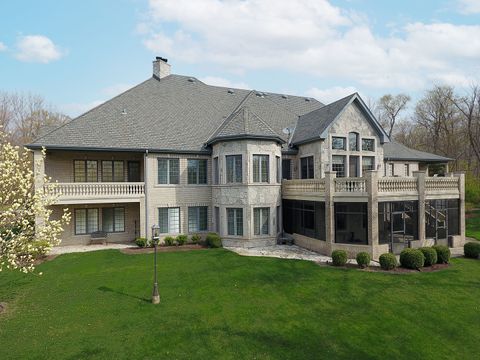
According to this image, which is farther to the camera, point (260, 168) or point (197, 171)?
point (197, 171)

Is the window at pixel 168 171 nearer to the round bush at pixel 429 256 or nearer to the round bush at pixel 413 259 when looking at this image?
the round bush at pixel 413 259

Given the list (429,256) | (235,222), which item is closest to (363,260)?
(429,256)

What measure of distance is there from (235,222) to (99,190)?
1041 cm

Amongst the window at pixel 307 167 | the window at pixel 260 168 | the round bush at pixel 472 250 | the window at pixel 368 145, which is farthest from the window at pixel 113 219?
the round bush at pixel 472 250

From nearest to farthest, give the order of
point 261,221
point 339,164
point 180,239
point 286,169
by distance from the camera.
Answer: point 261,221 → point 180,239 → point 339,164 → point 286,169

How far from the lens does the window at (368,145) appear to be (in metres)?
25.2

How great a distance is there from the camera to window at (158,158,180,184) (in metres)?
23.2

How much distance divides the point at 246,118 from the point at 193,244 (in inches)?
424

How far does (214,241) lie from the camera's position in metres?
21.8

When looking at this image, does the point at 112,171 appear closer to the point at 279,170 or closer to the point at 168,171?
the point at 168,171

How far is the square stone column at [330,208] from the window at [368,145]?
7.94 metres

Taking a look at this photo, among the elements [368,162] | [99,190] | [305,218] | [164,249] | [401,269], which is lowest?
[401,269]

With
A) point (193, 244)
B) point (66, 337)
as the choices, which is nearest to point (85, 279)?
point (66, 337)

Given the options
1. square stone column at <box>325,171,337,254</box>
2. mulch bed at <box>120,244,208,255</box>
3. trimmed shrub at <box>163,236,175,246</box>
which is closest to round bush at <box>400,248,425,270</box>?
square stone column at <box>325,171,337,254</box>
